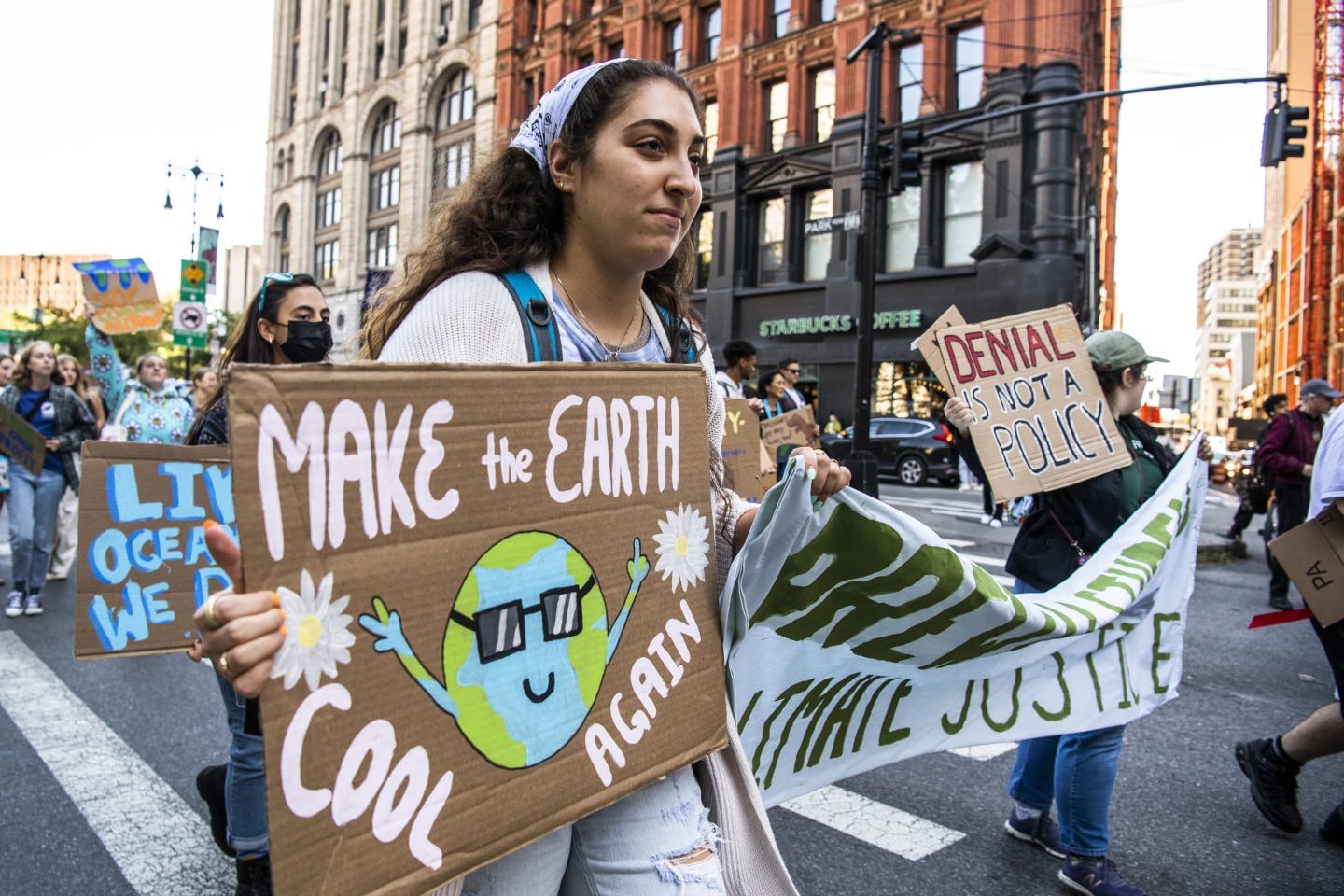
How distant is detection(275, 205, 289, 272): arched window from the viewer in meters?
52.8

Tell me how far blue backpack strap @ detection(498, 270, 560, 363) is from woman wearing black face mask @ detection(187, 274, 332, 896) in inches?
45.8

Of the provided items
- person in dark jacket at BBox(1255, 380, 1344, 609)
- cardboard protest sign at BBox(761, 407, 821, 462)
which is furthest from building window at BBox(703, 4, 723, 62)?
person in dark jacket at BBox(1255, 380, 1344, 609)

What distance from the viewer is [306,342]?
9.82ft

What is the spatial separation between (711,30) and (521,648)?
30.7 meters

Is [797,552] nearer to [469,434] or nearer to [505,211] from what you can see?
[469,434]

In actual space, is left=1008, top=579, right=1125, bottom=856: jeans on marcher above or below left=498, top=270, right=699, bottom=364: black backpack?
below

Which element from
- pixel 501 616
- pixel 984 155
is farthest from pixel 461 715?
pixel 984 155

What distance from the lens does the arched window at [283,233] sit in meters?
52.8

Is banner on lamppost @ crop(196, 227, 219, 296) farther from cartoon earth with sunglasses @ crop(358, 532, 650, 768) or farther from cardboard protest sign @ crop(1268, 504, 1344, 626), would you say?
cartoon earth with sunglasses @ crop(358, 532, 650, 768)

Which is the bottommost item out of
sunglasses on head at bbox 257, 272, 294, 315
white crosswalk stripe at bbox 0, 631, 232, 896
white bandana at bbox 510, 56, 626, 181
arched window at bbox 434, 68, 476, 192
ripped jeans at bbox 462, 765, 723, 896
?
white crosswalk stripe at bbox 0, 631, 232, 896

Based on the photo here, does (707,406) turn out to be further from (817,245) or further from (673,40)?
(673,40)

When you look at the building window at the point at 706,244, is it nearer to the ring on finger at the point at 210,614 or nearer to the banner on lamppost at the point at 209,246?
the banner on lamppost at the point at 209,246

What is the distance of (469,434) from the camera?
132 centimetres

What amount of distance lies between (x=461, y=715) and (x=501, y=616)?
15cm
